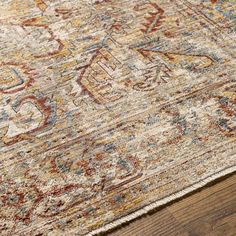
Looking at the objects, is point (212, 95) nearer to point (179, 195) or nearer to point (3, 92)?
point (179, 195)

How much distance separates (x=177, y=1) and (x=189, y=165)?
129 cm

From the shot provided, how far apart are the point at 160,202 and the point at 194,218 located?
5.5 inches

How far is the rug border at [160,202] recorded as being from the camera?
5.88ft

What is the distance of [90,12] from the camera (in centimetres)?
285

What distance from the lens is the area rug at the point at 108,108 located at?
74.6 inches

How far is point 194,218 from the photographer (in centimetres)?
185

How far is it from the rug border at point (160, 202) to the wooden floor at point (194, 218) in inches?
0.7

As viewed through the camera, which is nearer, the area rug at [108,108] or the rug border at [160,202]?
the rug border at [160,202]

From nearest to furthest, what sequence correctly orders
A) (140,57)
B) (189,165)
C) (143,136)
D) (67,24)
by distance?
(189,165)
(143,136)
(140,57)
(67,24)

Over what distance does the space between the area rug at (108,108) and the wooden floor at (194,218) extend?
0.13 ft

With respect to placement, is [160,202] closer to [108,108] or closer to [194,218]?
[194,218]

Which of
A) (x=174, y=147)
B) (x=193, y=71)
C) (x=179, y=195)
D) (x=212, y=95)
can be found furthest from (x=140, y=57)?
(x=179, y=195)

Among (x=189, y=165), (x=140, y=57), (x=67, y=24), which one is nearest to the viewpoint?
(x=189, y=165)

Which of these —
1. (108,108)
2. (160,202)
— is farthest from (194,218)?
(108,108)
